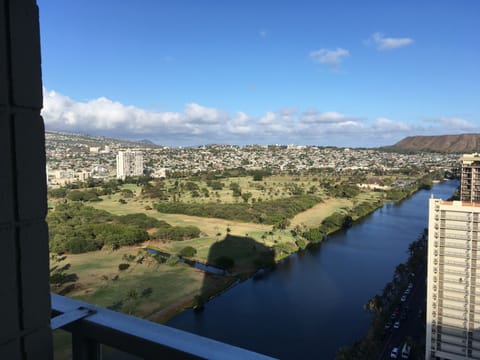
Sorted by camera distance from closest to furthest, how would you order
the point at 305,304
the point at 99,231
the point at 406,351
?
the point at 406,351, the point at 305,304, the point at 99,231

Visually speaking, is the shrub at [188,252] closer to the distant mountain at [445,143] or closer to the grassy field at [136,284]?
the grassy field at [136,284]

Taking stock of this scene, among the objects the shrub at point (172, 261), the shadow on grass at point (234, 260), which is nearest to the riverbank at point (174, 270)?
the shadow on grass at point (234, 260)

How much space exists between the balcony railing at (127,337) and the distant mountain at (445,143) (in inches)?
2236

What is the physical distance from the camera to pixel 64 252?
9602 mm

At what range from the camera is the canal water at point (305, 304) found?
5715 millimetres

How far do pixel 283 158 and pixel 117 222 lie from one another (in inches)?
1374

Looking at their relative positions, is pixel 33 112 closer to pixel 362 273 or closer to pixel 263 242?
pixel 362 273

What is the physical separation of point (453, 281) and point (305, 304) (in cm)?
317

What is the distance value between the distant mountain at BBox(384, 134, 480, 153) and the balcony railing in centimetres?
5678

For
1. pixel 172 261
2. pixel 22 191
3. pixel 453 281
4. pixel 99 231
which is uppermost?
pixel 22 191

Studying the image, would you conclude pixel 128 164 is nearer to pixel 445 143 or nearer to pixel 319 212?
pixel 319 212

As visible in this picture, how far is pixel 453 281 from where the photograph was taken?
4188 mm

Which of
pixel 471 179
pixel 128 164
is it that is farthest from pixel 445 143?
pixel 471 179

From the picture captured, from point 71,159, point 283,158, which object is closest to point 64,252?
point 71,159
